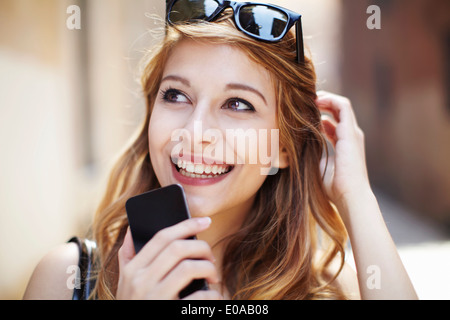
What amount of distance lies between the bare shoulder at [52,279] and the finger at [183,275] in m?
0.68

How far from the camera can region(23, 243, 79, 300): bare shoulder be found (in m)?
1.46

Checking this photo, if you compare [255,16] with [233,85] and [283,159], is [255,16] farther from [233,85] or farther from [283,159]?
[283,159]

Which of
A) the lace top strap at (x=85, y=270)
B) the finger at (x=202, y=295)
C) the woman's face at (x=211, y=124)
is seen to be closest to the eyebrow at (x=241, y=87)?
the woman's face at (x=211, y=124)

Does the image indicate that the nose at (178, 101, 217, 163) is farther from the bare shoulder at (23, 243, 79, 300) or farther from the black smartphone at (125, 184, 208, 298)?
the bare shoulder at (23, 243, 79, 300)

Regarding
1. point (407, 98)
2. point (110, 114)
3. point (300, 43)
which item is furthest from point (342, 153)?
point (407, 98)

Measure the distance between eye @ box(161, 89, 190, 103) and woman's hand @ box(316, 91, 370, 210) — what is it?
71cm

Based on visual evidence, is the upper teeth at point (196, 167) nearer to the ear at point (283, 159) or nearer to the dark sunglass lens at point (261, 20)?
the ear at point (283, 159)

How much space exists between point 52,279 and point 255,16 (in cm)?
132

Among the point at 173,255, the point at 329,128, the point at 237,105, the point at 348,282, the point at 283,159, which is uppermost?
the point at 237,105

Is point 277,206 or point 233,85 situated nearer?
point 233,85

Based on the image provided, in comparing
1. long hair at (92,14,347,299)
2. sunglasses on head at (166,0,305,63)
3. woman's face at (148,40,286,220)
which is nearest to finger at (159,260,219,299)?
woman's face at (148,40,286,220)

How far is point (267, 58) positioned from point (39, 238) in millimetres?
→ 3188

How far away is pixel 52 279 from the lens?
1486 millimetres
